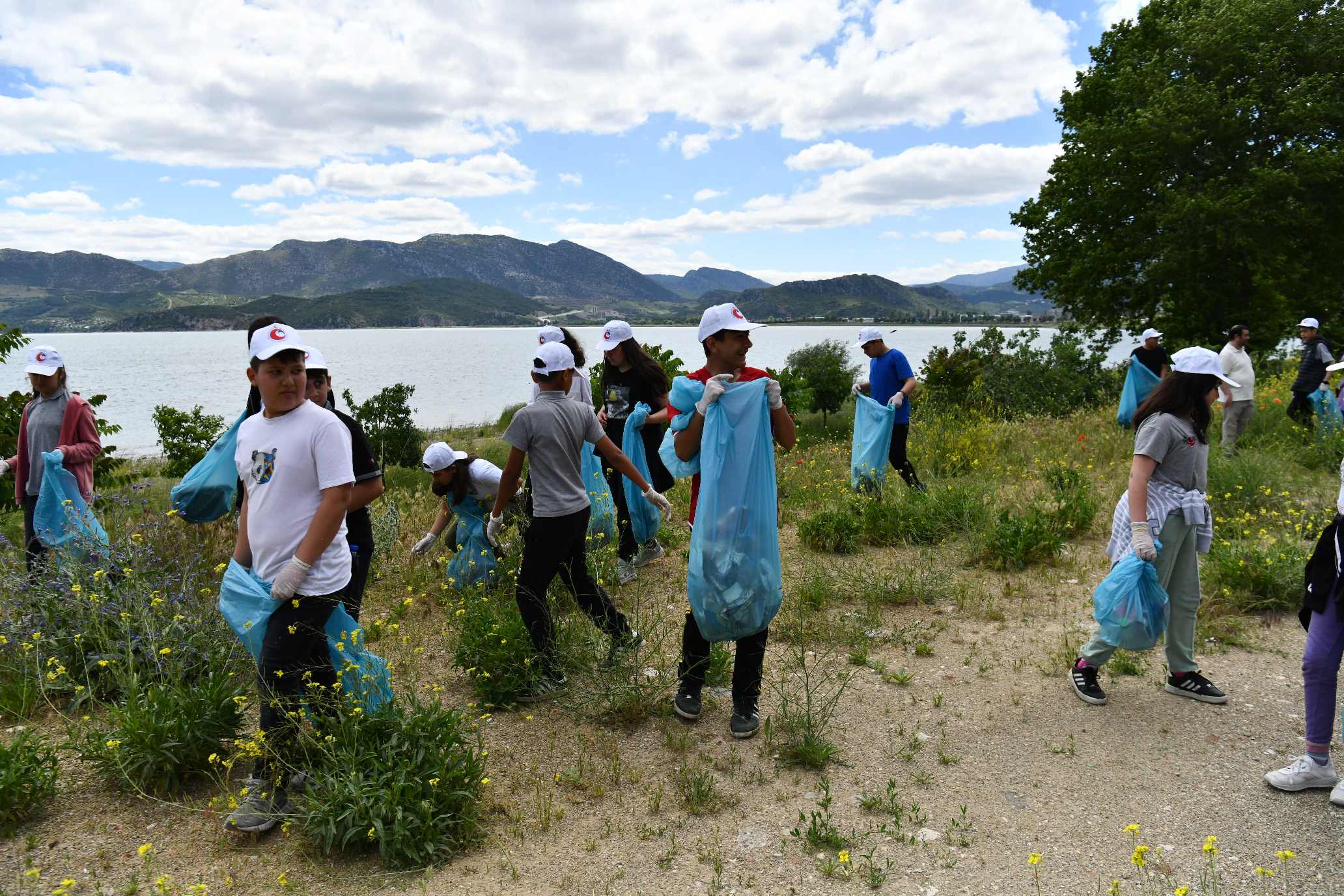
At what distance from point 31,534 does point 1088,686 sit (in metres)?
6.95

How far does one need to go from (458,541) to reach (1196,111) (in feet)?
65.8

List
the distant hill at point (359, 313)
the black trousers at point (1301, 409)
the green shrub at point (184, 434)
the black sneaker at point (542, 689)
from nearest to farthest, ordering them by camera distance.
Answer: the black sneaker at point (542, 689) < the green shrub at point (184, 434) < the black trousers at point (1301, 409) < the distant hill at point (359, 313)

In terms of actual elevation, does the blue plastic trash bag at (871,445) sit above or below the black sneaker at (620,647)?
above

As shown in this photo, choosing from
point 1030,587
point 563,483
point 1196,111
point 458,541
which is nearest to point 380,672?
point 563,483

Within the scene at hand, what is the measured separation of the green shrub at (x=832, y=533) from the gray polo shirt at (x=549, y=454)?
3.40m

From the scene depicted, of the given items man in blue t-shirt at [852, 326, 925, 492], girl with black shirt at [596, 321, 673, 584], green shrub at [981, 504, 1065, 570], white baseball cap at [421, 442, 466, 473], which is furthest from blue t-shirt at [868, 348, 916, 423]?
white baseball cap at [421, 442, 466, 473]

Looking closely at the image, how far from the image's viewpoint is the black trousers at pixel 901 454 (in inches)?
324

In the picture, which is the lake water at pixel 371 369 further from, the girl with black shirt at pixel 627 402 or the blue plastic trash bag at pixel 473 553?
the blue plastic trash bag at pixel 473 553

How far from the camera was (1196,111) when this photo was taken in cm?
1800

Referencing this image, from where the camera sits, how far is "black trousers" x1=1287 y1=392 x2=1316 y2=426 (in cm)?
1077

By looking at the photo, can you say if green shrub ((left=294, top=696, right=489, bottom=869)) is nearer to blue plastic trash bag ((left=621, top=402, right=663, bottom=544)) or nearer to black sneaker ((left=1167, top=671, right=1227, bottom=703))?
blue plastic trash bag ((left=621, top=402, right=663, bottom=544))

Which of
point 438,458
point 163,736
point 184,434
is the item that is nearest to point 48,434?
point 438,458

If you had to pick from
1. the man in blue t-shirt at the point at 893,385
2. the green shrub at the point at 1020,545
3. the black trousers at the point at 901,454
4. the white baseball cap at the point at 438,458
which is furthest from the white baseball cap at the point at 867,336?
the white baseball cap at the point at 438,458

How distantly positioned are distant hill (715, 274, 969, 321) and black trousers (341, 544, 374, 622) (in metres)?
113
